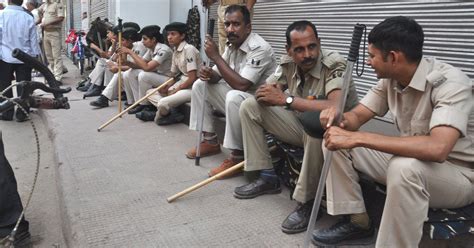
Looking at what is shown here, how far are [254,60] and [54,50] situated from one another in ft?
22.0

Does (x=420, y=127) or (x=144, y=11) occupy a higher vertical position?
(x=144, y=11)

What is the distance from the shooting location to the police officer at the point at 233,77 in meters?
3.35

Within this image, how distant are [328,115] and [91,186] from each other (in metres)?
2.08

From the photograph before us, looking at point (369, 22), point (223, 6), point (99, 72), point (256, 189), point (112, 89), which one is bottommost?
point (256, 189)

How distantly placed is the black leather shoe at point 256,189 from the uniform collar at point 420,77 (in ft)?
4.49

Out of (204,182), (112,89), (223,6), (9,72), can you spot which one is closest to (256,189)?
(204,182)

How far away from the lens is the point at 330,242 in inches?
93.3

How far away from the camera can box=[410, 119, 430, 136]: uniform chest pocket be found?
2113mm

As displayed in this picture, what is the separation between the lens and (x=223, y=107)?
12.7ft

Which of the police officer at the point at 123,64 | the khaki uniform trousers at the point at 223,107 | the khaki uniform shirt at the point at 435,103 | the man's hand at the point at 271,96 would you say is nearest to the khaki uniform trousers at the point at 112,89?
the police officer at the point at 123,64

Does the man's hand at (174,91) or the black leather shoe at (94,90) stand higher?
the man's hand at (174,91)

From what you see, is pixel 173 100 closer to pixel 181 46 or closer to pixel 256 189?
pixel 181 46

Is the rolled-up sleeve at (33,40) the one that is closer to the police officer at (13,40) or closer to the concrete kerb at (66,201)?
the police officer at (13,40)

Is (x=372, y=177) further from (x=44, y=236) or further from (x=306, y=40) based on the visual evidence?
(x=44, y=236)
